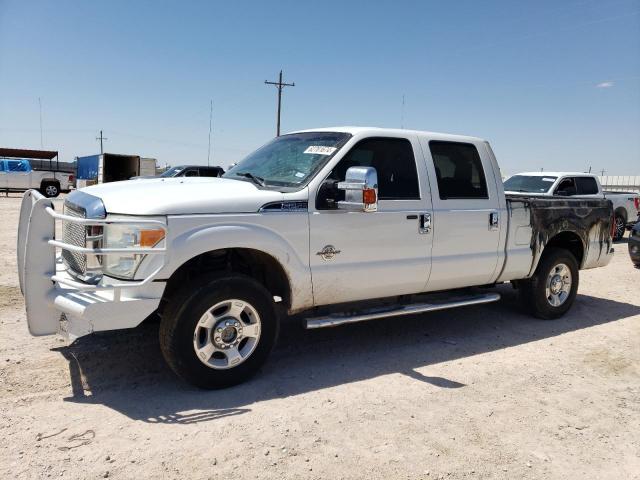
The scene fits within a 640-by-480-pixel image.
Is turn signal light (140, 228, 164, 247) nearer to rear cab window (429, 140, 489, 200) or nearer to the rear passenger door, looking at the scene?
the rear passenger door

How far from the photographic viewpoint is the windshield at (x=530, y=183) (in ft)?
38.4

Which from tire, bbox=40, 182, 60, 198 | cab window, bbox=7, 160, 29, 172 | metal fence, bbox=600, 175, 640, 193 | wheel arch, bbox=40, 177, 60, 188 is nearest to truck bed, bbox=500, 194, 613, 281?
tire, bbox=40, 182, 60, 198

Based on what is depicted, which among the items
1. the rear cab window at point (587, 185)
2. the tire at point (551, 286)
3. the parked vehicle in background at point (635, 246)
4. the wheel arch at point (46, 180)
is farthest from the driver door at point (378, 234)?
the wheel arch at point (46, 180)

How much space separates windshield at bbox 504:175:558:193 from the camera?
461 inches

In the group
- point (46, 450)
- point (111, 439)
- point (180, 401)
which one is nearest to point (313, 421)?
point (180, 401)

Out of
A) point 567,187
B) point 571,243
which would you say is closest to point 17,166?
point 567,187

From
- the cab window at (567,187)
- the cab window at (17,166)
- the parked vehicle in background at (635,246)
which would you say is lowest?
the parked vehicle in background at (635,246)

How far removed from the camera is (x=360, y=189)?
385cm

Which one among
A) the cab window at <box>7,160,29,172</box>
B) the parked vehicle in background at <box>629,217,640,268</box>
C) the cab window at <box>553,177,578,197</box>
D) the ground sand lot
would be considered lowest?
the ground sand lot

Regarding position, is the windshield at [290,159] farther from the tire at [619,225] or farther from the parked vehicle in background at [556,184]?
the tire at [619,225]

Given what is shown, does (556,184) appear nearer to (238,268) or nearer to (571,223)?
(571,223)

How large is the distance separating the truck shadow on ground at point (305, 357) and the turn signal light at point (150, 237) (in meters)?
1.13

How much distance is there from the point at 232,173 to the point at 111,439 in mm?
2614

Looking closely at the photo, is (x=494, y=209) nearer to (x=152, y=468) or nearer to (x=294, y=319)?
(x=294, y=319)
